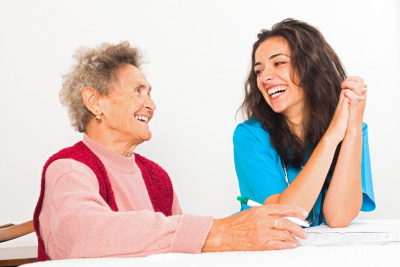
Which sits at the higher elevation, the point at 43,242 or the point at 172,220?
the point at 172,220

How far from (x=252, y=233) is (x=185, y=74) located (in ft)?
6.31

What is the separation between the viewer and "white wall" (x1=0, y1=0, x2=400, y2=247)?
Result: 8.85ft

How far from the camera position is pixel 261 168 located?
68.1 inches

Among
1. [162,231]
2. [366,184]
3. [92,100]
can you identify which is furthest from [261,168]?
[162,231]

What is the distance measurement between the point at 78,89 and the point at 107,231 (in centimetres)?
84

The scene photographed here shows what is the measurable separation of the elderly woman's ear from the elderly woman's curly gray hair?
1 centimetres

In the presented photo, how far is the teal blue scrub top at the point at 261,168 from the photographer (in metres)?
1.71

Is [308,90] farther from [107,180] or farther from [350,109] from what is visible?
[107,180]

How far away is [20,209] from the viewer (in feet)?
8.70

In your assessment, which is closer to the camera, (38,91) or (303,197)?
(303,197)

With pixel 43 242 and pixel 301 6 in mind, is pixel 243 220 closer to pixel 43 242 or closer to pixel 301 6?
pixel 43 242

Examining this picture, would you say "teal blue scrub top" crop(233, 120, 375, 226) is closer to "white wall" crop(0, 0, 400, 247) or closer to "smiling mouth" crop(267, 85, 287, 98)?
"smiling mouth" crop(267, 85, 287, 98)

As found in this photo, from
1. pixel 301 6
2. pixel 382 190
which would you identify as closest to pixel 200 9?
pixel 301 6

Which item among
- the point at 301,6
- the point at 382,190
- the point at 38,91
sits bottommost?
the point at 382,190
